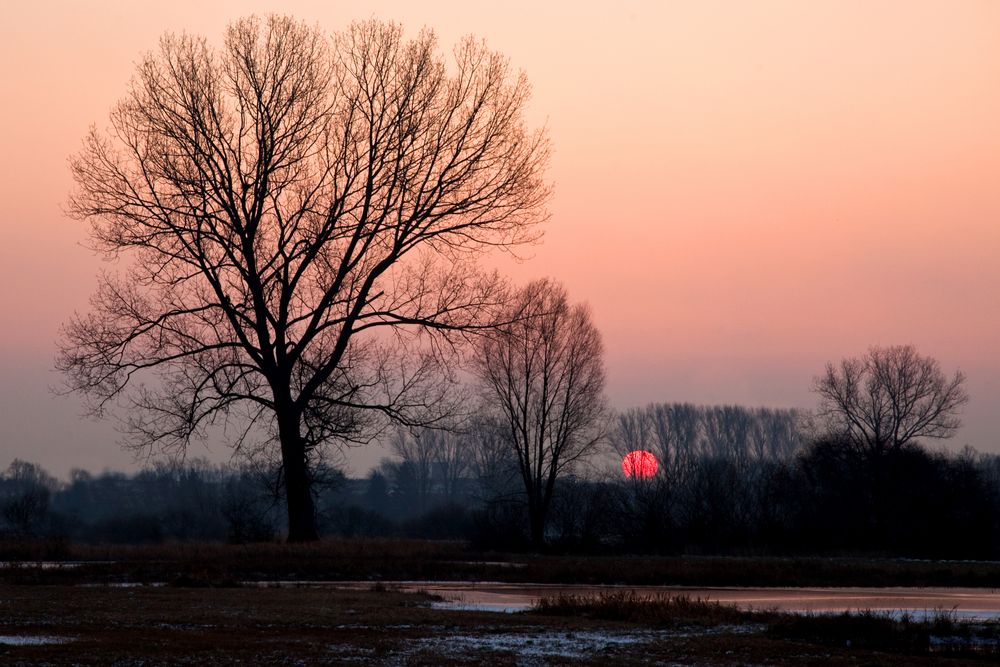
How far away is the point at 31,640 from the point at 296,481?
1972 cm

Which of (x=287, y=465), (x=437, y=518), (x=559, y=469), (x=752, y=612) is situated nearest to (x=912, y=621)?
(x=752, y=612)

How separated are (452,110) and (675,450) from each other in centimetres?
10514

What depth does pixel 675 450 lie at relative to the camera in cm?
13288

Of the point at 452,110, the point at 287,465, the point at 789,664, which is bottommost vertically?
the point at 789,664

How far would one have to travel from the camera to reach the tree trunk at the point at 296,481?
31250 mm

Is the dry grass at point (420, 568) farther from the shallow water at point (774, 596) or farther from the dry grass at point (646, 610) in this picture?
the dry grass at point (646, 610)

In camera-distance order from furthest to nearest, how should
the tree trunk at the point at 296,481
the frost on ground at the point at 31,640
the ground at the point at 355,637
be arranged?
the tree trunk at the point at 296,481
the frost on ground at the point at 31,640
the ground at the point at 355,637

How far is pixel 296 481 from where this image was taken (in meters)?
31.6

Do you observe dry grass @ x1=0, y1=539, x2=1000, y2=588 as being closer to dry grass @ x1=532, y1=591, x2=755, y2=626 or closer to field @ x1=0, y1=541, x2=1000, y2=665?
field @ x1=0, y1=541, x2=1000, y2=665

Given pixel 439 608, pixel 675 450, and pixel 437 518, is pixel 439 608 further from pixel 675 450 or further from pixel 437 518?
pixel 675 450

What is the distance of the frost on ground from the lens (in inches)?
456

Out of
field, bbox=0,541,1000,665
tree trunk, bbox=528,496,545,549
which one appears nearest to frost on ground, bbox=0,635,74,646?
field, bbox=0,541,1000,665

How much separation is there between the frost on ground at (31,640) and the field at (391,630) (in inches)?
1.2

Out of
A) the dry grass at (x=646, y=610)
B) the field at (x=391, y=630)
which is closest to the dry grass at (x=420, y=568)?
the field at (x=391, y=630)
